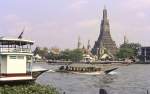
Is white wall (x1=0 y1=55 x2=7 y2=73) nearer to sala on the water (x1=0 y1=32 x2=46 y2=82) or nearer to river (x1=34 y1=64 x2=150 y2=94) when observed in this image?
sala on the water (x1=0 y1=32 x2=46 y2=82)

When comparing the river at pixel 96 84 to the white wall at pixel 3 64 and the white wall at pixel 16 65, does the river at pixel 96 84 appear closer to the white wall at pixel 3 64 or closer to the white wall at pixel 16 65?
the white wall at pixel 16 65

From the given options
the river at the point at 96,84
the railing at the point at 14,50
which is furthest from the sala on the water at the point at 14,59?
the river at the point at 96,84

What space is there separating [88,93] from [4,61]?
16648 millimetres

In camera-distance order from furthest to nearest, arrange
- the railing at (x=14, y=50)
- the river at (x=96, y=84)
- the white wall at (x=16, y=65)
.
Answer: the river at (x=96, y=84), the white wall at (x=16, y=65), the railing at (x=14, y=50)

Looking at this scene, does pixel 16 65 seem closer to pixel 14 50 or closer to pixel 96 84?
pixel 14 50

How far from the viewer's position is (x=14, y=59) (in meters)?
38.1

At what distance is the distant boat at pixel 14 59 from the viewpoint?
37.6 metres

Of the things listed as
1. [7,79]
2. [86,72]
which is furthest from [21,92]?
[86,72]

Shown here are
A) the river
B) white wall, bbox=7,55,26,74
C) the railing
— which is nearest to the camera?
the railing

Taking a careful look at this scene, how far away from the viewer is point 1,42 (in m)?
38.7

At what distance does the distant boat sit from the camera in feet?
123

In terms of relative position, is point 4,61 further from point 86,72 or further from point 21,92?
point 86,72

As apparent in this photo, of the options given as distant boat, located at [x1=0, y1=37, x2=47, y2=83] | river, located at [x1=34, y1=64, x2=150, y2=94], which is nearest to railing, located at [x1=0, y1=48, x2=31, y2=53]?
distant boat, located at [x1=0, y1=37, x2=47, y2=83]

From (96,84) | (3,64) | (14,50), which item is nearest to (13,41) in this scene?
(14,50)
